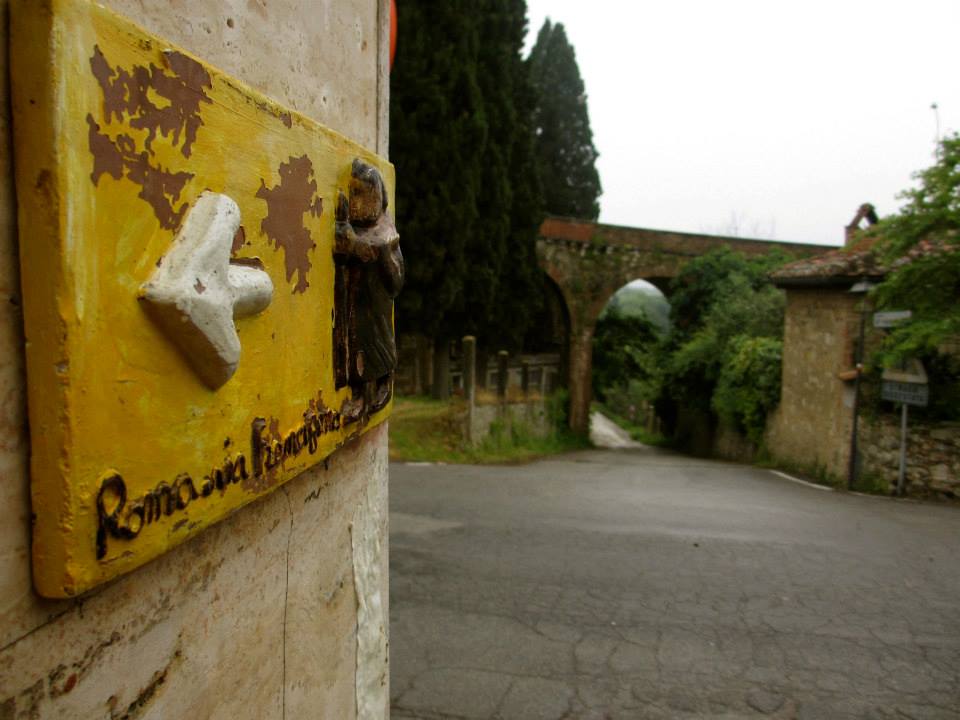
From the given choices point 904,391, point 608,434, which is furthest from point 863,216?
point 608,434

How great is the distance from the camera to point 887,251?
10.0 meters

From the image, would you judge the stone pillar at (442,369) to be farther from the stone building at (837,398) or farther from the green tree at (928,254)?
the green tree at (928,254)

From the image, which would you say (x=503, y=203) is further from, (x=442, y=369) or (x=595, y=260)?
(x=595, y=260)

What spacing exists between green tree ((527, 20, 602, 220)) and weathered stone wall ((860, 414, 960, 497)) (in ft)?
57.2

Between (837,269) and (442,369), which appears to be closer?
(837,269)

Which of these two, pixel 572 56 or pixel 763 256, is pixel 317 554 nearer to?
pixel 763 256

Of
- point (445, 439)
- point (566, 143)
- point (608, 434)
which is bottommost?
point (608, 434)

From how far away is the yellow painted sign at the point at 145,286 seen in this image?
81cm

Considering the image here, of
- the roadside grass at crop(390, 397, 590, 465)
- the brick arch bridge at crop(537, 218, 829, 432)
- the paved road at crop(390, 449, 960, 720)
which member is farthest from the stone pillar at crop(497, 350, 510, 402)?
the brick arch bridge at crop(537, 218, 829, 432)

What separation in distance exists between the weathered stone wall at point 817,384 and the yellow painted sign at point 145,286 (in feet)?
42.5

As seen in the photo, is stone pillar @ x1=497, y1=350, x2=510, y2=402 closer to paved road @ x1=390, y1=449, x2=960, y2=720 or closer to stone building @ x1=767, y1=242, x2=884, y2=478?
stone building @ x1=767, y1=242, x2=884, y2=478

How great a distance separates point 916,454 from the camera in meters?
11.0

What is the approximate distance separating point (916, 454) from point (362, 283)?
1187 cm

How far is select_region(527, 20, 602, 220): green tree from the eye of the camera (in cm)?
2733
